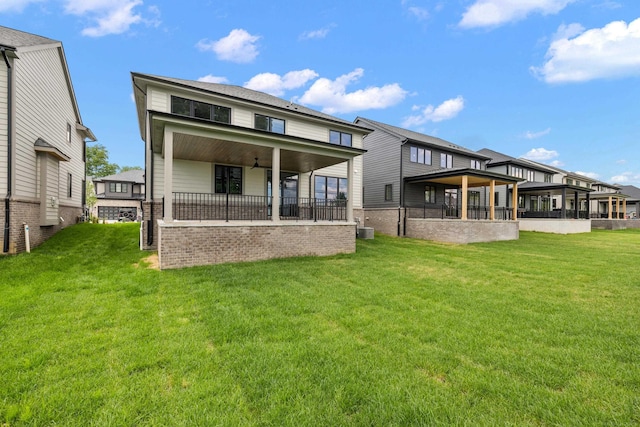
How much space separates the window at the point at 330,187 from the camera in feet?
48.3

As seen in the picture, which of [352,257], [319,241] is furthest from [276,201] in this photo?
[352,257]

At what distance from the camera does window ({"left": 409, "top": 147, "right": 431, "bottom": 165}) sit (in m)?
17.7

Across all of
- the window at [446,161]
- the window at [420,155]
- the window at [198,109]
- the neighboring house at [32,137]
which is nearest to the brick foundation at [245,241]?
the neighboring house at [32,137]

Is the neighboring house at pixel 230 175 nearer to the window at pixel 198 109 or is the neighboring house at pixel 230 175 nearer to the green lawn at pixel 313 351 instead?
the window at pixel 198 109

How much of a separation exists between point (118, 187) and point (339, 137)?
3148cm

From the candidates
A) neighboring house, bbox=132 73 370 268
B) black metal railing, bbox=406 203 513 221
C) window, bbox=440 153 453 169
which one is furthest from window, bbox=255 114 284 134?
window, bbox=440 153 453 169

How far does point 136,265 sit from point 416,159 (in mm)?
15820

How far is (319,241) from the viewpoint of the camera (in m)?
9.64

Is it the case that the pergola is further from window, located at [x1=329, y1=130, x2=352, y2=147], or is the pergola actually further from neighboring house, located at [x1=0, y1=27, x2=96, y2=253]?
neighboring house, located at [x1=0, y1=27, x2=96, y2=253]

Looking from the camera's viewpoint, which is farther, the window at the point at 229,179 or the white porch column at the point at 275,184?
Answer: the window at the point at 229,179

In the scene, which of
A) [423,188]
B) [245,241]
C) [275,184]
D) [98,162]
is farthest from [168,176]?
[98,162]

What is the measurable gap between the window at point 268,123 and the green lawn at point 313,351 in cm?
825

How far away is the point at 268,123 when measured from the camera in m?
12.9

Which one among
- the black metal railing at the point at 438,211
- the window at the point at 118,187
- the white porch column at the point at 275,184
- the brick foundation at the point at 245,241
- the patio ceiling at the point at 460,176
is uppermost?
the window at the point at 118,187
